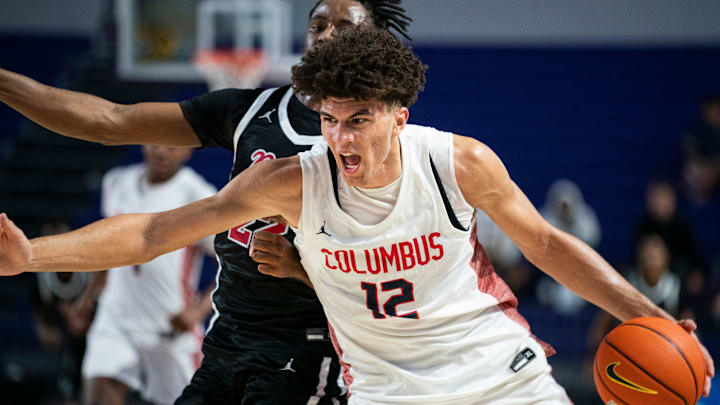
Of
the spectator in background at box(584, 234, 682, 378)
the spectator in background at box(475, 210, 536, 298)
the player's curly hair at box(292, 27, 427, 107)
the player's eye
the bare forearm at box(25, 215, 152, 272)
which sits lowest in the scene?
the spectator in background at box(475, 210, 536, 298)

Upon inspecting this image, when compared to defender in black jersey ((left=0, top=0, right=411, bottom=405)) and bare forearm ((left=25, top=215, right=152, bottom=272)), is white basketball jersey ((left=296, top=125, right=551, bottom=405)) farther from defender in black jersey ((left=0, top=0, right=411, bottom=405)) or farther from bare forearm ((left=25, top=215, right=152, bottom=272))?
bare forearm ((left=25, top=215, right=152, bottom=272))

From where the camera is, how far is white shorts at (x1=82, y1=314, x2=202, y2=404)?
584cm

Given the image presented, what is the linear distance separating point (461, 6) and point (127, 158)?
19.3 ft

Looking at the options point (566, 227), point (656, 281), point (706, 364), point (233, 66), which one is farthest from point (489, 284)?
point (233, 66)

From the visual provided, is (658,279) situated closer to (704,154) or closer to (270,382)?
(704,154)

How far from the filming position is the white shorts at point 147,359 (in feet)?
19.2

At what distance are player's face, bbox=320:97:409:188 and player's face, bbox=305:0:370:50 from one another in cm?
73

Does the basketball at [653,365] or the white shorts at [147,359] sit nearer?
the basketball at [653,365]

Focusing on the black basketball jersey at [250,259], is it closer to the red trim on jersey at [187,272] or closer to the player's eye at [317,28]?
the player's eye at [317,28]

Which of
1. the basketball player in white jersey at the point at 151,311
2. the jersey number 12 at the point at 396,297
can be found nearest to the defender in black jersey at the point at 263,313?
the jersey number 12 at the point at 396,297

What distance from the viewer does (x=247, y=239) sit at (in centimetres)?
332

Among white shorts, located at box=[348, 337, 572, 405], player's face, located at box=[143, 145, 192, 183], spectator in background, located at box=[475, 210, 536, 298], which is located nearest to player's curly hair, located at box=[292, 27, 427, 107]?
white shorts, located at box=[348, 337, 572, 405]

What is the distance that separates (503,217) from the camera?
113 inches


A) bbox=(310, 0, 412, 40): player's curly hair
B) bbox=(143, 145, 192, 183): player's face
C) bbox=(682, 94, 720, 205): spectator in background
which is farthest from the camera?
bbox=(682, 94, 720, 205): spectator in background
